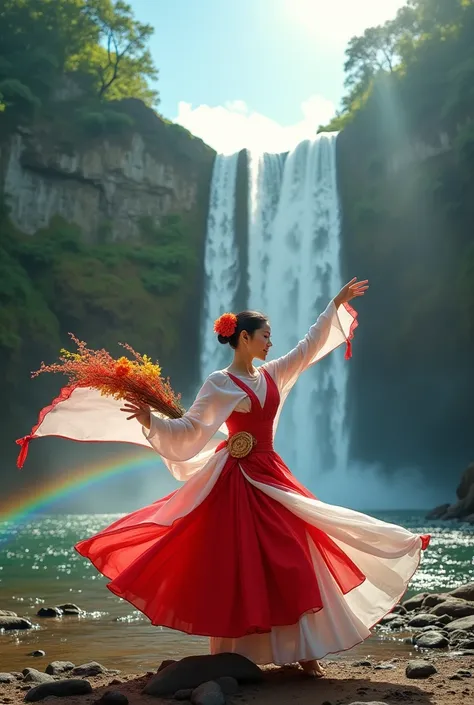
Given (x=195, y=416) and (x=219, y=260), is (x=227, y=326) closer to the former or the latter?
(x=195, y=416)

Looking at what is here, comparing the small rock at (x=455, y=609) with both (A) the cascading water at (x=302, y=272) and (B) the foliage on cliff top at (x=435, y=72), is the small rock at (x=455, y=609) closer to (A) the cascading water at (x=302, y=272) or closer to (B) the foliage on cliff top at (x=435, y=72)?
(A) the cascading water at (x=302, y=272)

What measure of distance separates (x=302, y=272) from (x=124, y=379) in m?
30.0

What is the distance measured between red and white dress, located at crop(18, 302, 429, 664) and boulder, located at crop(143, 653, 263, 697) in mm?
134

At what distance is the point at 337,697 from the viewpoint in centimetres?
430

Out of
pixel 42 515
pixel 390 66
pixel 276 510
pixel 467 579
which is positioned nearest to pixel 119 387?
pixel 276 510

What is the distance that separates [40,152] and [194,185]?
7242mm

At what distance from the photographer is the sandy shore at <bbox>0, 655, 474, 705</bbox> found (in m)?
4.27

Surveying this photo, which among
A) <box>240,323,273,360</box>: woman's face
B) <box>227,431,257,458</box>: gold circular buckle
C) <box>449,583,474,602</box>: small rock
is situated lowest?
<box>449,583,474,602</box>: small rock

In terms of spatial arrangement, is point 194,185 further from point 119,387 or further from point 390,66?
point 119,387

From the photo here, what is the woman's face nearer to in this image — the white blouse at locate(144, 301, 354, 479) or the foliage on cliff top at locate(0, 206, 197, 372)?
the white blouse at locate(144, 301, 354, 479)

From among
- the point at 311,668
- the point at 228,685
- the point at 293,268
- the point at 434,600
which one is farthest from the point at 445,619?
the point at 293,268

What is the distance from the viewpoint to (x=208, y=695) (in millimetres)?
4191

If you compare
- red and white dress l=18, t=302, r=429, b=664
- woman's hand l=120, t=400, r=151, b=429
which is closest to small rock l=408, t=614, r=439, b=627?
red and white dress l=18, t=302, r=429, b=664

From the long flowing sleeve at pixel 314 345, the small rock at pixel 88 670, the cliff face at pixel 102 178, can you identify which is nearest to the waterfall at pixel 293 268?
the cliff face at pixel 102 178
